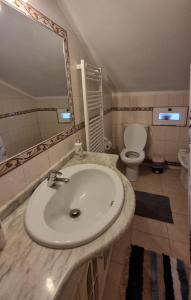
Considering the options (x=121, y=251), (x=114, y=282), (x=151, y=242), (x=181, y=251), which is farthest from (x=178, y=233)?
(x=114, y=282)

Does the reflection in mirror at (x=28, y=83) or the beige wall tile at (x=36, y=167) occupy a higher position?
the reflection in mirror at (x=28, y=83)

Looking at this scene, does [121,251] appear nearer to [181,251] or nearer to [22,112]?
[181,251]

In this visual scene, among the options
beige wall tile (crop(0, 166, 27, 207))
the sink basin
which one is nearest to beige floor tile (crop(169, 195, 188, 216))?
the sink basin

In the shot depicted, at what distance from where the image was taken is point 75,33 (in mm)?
1484

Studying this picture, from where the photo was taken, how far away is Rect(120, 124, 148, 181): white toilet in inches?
102

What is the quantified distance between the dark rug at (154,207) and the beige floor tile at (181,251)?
29 centimetres

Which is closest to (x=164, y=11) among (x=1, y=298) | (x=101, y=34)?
(x=101, y=34)

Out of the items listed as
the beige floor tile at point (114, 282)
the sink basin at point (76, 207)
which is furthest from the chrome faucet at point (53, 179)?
the beige floor tile at point (114, 282)

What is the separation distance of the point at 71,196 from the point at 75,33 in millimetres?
1389

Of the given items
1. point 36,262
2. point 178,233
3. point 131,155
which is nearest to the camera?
point 36,262

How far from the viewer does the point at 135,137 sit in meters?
2.80

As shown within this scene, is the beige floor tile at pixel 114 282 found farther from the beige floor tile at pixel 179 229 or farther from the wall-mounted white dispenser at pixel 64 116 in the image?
the wall-mounted white dispenser at pixel 64 116

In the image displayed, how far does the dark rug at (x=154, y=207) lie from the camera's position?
191cm

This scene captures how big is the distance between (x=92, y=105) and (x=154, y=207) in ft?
4.67
